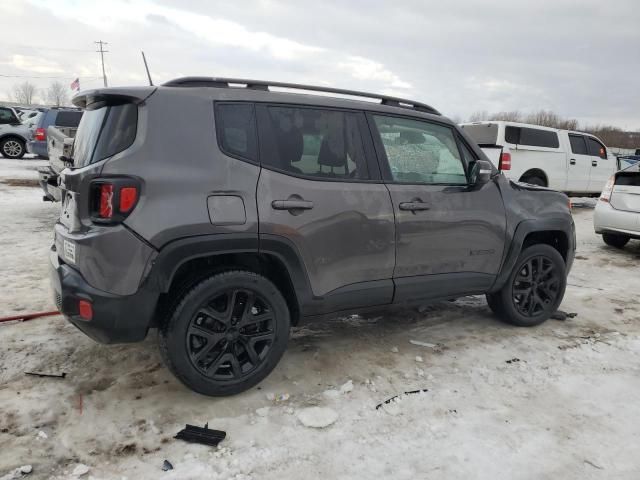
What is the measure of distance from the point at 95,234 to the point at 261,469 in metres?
1.47

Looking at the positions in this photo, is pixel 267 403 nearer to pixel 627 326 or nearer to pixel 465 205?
pixel 465 205

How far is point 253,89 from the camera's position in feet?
10.00

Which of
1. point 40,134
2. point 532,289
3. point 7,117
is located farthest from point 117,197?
point 7,117

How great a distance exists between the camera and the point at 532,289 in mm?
4320

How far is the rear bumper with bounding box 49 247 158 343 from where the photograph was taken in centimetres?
261

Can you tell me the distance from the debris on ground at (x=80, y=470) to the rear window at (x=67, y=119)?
499 inches

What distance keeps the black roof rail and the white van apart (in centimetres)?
681

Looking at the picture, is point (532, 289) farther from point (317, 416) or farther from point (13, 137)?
point (13, 137)

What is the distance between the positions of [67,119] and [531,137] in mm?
11838

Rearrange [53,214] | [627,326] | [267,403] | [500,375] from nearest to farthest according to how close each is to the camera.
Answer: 1. [267,403]
2. [500,375]
3. [627,326]
4. [53,214]

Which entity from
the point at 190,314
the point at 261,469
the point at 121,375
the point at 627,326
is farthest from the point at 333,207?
the point at 627,326

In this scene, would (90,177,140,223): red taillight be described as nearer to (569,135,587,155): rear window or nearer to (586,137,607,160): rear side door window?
(569,135,587,155): rear window

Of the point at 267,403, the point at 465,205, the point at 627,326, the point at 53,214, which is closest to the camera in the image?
the point at 267,403

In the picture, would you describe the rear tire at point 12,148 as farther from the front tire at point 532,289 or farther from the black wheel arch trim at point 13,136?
the front tire at point 532,289
